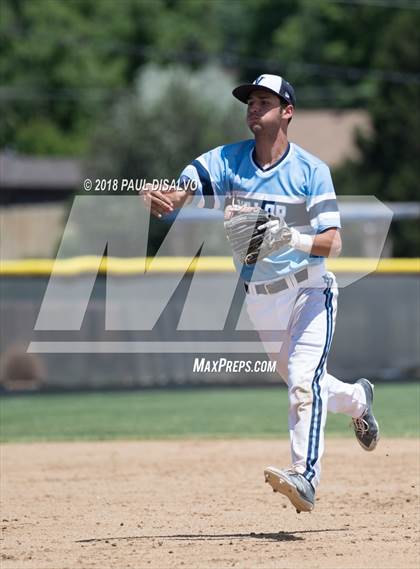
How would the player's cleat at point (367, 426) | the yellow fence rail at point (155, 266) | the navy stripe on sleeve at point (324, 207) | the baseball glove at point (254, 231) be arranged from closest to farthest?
the baseball glove at point (254, 231) < the navy stripe on sleeve at point (324, 207) < the player's cleat at point (367, 426) < the yellow fence rail at point (155, 266)

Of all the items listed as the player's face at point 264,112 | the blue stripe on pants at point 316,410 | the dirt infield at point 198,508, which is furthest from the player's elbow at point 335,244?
the dirt infield at point 198,508

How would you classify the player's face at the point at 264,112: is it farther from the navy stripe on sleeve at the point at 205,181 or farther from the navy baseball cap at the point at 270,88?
the navy stripe on sleeve at the point at 205,181

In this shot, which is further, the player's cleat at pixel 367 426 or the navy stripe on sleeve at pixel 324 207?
the player's cleat at pixel 367 426

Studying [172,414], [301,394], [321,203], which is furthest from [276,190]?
[172,414]

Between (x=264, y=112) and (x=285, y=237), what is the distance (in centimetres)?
77

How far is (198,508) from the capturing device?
25.1ft

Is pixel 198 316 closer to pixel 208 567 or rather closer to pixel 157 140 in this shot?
pixel 208 567

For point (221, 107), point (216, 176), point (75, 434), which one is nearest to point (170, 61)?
point (221, 107)

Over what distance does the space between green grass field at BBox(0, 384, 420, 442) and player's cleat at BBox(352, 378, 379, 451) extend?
403cm

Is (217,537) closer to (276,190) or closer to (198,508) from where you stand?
(198,508)

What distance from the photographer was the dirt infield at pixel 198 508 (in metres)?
5.96

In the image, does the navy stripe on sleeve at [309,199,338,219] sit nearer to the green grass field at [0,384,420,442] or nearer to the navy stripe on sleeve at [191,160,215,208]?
the navy stripe on sleeve at [191,160,215,208]

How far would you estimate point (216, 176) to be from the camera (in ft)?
22.2

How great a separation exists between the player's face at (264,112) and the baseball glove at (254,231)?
Answer: 0.48 meters
